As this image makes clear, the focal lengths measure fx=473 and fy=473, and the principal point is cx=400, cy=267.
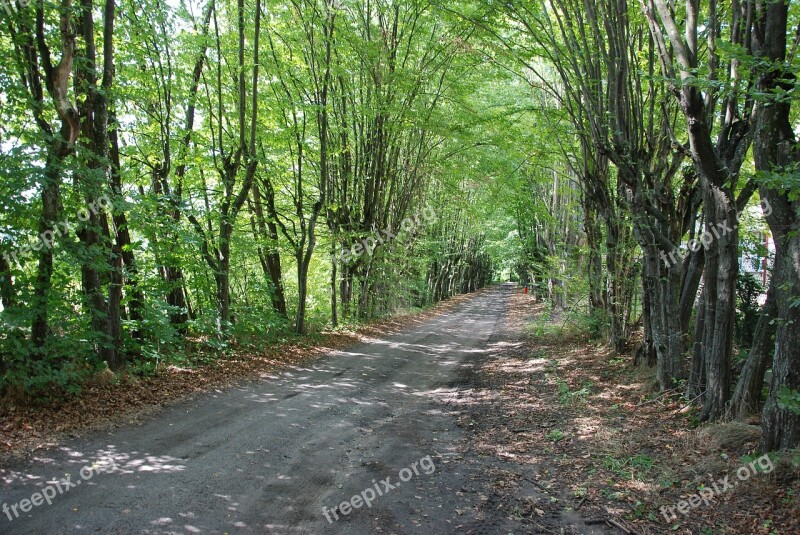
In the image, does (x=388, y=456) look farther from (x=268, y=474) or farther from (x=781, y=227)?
(x=781, y=227)

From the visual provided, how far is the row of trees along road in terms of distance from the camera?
546 centimetres

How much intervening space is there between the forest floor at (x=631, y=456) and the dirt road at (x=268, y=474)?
0.63 meters

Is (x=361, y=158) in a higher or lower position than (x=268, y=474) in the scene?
higher

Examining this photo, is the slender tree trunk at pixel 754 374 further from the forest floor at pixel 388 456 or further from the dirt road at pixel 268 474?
the dirt road at pixel 268 474

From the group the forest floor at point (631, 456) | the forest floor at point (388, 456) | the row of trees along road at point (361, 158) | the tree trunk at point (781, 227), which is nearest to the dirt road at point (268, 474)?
A: the forest floor at point (388, 456)

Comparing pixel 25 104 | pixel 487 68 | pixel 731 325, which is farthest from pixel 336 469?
pixel 487 68

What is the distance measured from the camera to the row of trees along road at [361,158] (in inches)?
215

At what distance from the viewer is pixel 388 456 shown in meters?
5.65

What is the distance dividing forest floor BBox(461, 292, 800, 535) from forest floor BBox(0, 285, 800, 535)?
20 mm

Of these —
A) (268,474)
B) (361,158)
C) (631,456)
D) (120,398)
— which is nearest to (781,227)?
(631,456)

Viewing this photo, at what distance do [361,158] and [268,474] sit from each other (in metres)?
14.1

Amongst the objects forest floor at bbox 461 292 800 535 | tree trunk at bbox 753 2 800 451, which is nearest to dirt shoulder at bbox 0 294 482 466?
forest floor at bbox 461 292 800 535

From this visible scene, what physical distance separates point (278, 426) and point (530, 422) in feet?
12.2

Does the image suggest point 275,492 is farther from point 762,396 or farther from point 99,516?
point 762,396
